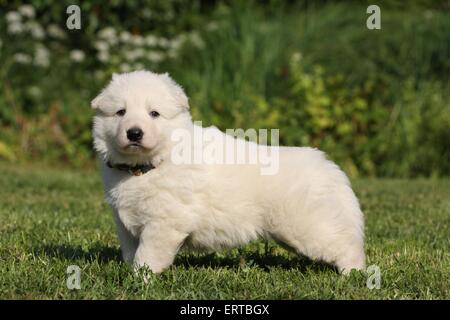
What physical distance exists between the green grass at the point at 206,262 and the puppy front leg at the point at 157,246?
9cm

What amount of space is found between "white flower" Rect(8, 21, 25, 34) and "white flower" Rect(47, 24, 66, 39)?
47 centimetres

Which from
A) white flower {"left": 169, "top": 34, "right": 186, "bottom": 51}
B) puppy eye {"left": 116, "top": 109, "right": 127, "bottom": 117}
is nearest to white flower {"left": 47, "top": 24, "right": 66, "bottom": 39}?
white flower {"left": 169, "top": 34, "right": 186, "bottom": 51}

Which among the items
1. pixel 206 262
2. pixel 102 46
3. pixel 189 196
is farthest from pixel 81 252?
pixel 102 46

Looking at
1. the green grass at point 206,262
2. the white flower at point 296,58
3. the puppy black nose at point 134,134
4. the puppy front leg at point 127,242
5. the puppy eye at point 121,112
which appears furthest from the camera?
the white flower at point 296,58

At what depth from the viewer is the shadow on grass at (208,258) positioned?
442cm

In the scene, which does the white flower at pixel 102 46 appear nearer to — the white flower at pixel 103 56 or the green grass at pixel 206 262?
the white flower at pixel 103 56

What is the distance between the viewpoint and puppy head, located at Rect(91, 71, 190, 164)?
3904 millimetres

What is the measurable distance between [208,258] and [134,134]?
129 cm

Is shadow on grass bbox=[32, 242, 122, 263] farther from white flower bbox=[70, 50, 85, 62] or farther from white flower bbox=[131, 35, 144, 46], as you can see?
white flower bbox=[70, 50, 85, 62]

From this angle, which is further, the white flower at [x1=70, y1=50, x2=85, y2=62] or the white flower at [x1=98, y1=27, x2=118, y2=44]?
the white flower at [x1=70, y1=50, x2=85, y2=62]

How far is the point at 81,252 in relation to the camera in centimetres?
466

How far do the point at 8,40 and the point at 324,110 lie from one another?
4.85 metres

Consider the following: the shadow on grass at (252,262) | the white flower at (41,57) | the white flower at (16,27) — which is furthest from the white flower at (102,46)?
the shadow on grass at (252,262)

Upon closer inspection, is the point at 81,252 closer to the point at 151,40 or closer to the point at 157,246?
the point at 157,246
